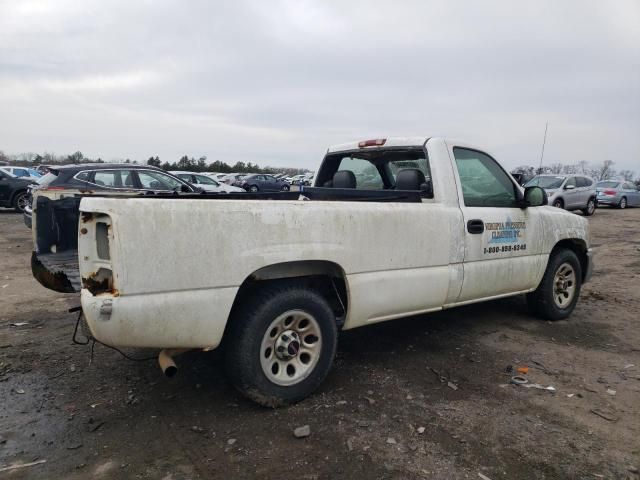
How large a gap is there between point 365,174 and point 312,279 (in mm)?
1917

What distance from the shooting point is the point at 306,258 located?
3084 mm

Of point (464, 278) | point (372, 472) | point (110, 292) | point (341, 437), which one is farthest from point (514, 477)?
point (110, 292)

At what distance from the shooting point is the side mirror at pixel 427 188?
395 centimetres

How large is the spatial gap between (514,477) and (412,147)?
2729 mm

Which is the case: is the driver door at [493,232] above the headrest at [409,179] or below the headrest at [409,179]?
below

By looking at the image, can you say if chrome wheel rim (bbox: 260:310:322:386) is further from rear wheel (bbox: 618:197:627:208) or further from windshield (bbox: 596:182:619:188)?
rear wheel (bbox: 618:197:627:208)

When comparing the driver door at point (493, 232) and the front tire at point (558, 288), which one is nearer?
the driver door at point (493, 232)

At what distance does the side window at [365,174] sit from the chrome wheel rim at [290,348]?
213 centimetres

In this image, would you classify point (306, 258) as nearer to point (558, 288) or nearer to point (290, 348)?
point (290, 348)

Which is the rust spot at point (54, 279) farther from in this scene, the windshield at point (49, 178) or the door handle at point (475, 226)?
the windshield at point (49, 178)

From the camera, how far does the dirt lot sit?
2.59 m

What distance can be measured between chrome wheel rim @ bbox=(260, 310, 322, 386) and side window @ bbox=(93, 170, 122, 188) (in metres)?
8.81

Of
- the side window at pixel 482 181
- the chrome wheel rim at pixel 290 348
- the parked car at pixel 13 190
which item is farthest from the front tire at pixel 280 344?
the parked car at pixel 13 190

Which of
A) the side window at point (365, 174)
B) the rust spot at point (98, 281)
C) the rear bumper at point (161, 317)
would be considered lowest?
A: the rear bumper at point (161, 317)
